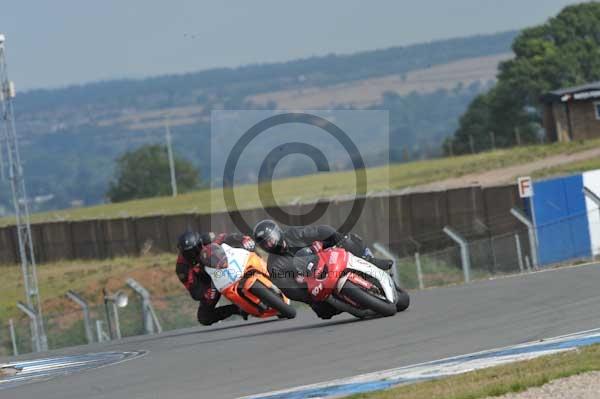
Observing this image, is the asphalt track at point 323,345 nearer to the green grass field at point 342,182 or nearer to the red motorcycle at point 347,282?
the red motorcycle at point 347,282

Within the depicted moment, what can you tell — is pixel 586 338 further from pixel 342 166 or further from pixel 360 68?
pixel 360 68

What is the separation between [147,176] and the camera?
4715 inches

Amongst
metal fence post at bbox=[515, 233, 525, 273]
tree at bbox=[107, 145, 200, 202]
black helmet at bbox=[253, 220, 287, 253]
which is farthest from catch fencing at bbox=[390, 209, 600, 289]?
tree at bbox=[107, 145, 200, 202]

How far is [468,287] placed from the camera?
18703 millimetres

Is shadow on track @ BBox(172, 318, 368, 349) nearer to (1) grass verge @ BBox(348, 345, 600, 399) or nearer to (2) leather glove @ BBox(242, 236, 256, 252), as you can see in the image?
(2) leather glove @ BBox(242, 236, 256, 252)

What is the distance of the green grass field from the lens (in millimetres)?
50656

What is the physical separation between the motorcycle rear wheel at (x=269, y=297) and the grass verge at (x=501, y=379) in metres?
6.17

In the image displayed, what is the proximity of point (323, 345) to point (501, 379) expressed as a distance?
3.78 metres

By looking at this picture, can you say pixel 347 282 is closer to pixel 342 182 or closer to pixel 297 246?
pixel 297 246

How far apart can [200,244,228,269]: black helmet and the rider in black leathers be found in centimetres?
81

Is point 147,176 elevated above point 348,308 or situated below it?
below

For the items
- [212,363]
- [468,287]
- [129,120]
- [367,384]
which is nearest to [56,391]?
[212,363]

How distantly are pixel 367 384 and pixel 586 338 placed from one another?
7.27ft

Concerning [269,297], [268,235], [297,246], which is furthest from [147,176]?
[268,235]
